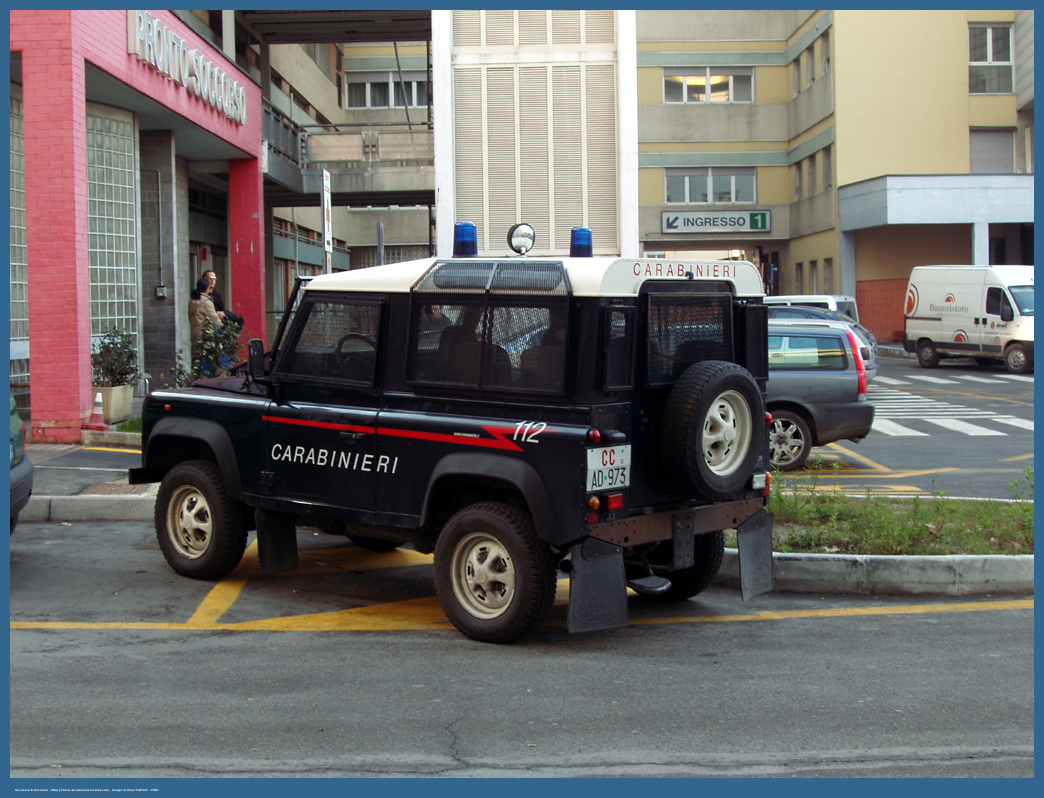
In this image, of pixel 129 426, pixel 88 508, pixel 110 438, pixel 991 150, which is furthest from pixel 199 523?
pixel 991 150

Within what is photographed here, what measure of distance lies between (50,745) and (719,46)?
47.6m

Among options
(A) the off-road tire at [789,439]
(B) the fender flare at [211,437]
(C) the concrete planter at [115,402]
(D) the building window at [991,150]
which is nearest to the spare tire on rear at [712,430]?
(B) the fender flare at [211,437]

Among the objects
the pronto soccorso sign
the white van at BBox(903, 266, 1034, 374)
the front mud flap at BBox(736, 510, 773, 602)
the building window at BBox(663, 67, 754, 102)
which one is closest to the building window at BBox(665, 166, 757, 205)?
the building window at BBox(663, 67, 754, 102)

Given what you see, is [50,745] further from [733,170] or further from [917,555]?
[733,170]

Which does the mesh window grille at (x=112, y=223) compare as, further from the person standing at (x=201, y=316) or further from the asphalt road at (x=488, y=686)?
the asphalt road at (x=488, y=686)

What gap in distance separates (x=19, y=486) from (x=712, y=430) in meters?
4.77

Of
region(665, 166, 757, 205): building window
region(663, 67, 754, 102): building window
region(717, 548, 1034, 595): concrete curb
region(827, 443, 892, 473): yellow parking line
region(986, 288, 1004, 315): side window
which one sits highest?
region(663, 67, 754, 102): building window

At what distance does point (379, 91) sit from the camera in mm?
44000

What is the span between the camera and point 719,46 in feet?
156

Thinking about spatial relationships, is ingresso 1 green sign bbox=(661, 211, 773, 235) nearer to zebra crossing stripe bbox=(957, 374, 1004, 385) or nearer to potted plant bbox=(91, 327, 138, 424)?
zebra crossing stripe bbox=(957, 374, 1004, 385)

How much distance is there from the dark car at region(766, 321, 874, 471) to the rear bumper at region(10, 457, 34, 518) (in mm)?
7974

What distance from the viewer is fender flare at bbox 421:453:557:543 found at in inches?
226

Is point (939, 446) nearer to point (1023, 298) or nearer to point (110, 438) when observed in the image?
point (110, 438)

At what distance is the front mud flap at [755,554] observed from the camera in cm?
653
